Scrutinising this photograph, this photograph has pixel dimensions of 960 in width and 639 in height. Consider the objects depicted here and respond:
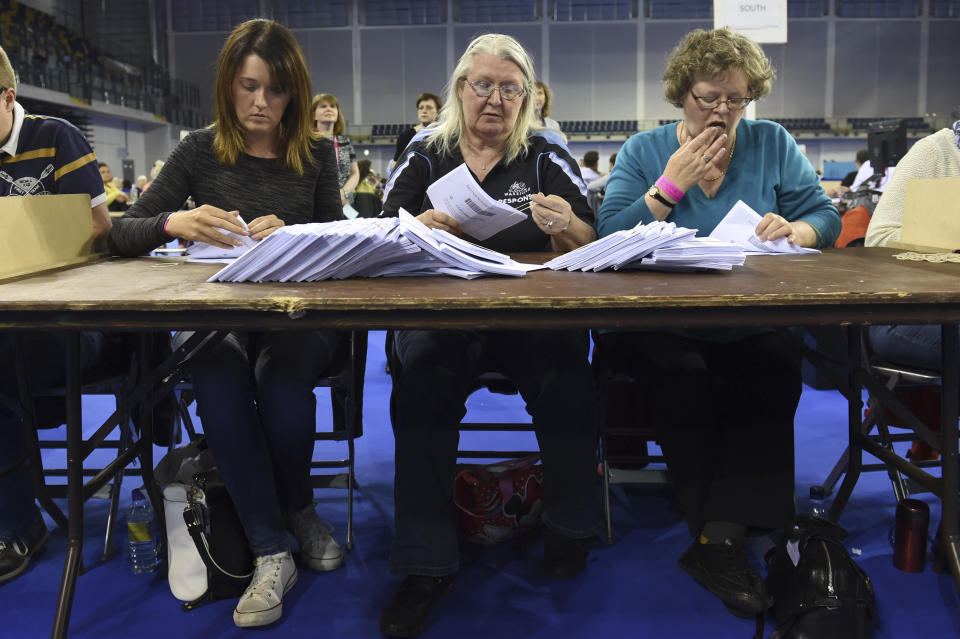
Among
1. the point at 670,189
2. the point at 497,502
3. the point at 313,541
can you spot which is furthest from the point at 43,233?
the point at 670,189

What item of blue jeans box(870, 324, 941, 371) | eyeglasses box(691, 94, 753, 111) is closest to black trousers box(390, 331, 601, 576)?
eyeglasses box(691, 94, 753, 111)

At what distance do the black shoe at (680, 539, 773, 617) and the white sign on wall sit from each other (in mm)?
2699

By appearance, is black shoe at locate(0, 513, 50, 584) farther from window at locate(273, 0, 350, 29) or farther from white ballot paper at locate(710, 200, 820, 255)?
window at locate(273, 0, 350, 29)

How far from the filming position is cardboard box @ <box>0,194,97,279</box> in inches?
48.6

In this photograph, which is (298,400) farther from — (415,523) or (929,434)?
(929,434)

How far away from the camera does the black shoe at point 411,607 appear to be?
1337 millimetres

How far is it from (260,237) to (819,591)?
48.9 inches

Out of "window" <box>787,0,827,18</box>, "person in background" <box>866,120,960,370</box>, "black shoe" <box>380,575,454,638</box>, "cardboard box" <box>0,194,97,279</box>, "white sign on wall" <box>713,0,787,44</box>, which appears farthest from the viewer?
"window" <box>787,0,827,18</box>

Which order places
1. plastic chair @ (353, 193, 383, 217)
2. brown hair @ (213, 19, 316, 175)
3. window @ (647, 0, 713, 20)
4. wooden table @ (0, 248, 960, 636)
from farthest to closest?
window @ (647, 0, 713, 20)
plastic chair @ (353, 193, 383, 217)
brown hair @ (213, 19, 316, 175)
wooden table @ (0, 248, 960, 636)

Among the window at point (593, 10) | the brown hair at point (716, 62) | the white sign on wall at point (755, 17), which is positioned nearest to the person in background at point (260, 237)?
the brown hair at point (716, 62)

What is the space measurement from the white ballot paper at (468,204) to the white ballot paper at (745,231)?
0.47 metres

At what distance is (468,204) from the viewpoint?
138cm

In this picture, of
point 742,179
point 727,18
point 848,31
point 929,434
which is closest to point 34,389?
point 742,179

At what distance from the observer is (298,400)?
4.83 ft
